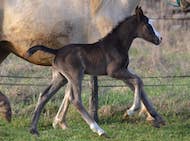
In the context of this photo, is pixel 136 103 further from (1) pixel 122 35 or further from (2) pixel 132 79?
(1) pixel 122 35

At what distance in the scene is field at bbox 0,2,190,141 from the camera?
292 inches

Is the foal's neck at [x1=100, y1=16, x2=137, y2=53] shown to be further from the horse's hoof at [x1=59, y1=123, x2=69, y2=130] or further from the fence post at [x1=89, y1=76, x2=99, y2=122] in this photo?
the fence post at [x1=89, y1=76, x2=99, y2=122]

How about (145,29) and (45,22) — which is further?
(45,22)

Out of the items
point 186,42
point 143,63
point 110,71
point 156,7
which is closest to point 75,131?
point 110,71

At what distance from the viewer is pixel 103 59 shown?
7.38 metres

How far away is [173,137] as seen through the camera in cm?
738

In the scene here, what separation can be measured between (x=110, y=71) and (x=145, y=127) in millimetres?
1134

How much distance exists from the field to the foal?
337 millimetres

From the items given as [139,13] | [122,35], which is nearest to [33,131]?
[122,35]

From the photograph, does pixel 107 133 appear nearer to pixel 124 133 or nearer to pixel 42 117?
pixel 124 133

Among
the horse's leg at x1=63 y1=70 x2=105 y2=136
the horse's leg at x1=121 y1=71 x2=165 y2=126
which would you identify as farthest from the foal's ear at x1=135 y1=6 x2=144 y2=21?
the horse's leg at x1=63 y1=70 x2=105 y2=136

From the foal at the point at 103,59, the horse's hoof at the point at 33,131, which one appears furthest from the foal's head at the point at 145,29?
the horse's hoof at the point at 33,131

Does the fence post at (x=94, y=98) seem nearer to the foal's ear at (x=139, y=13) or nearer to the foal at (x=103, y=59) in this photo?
the foal at (x=103, y=59)

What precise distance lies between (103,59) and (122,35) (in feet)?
1.30
